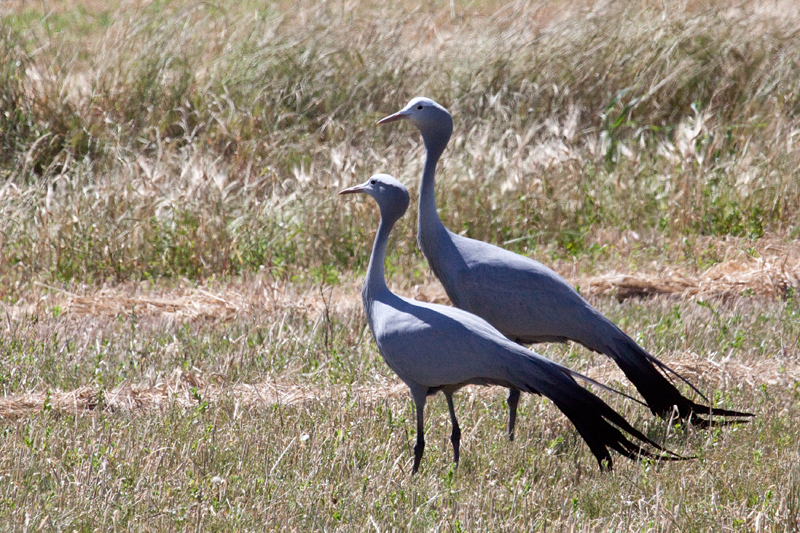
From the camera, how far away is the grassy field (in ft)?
12.5

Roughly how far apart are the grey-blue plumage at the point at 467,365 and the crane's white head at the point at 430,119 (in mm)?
1320

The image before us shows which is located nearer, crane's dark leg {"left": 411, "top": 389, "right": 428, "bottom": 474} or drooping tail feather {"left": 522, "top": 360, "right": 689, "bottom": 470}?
drooping tail feather {"left": 522, "top": 360, "right": 689, "bottom": 470}

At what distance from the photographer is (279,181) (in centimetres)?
946

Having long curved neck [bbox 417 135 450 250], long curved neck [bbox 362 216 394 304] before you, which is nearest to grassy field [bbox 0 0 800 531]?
long curved neck [bbox 362 216 394 304]

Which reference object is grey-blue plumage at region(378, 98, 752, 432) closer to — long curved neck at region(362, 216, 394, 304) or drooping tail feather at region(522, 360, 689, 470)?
long curved neck at region(362, 216, 394, 304)

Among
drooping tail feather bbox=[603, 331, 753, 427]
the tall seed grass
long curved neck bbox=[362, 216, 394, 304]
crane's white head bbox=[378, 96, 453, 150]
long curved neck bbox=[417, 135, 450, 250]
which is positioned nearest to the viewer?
long curved neck bbox=[362, 216, 394, 304]

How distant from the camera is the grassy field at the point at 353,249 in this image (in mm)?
3805

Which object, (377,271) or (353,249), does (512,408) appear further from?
(353,249)

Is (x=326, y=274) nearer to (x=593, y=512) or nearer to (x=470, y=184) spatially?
(x=470, y=184)

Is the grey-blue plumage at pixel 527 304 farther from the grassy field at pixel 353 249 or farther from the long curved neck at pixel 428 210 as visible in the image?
the grassy field at pixel 353 249

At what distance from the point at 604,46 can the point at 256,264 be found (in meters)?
5.78

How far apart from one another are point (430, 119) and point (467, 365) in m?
1.83

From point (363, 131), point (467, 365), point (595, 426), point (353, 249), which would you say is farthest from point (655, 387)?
point (363, 131)

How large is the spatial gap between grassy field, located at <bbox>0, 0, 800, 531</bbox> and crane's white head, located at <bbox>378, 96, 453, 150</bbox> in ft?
4.50
